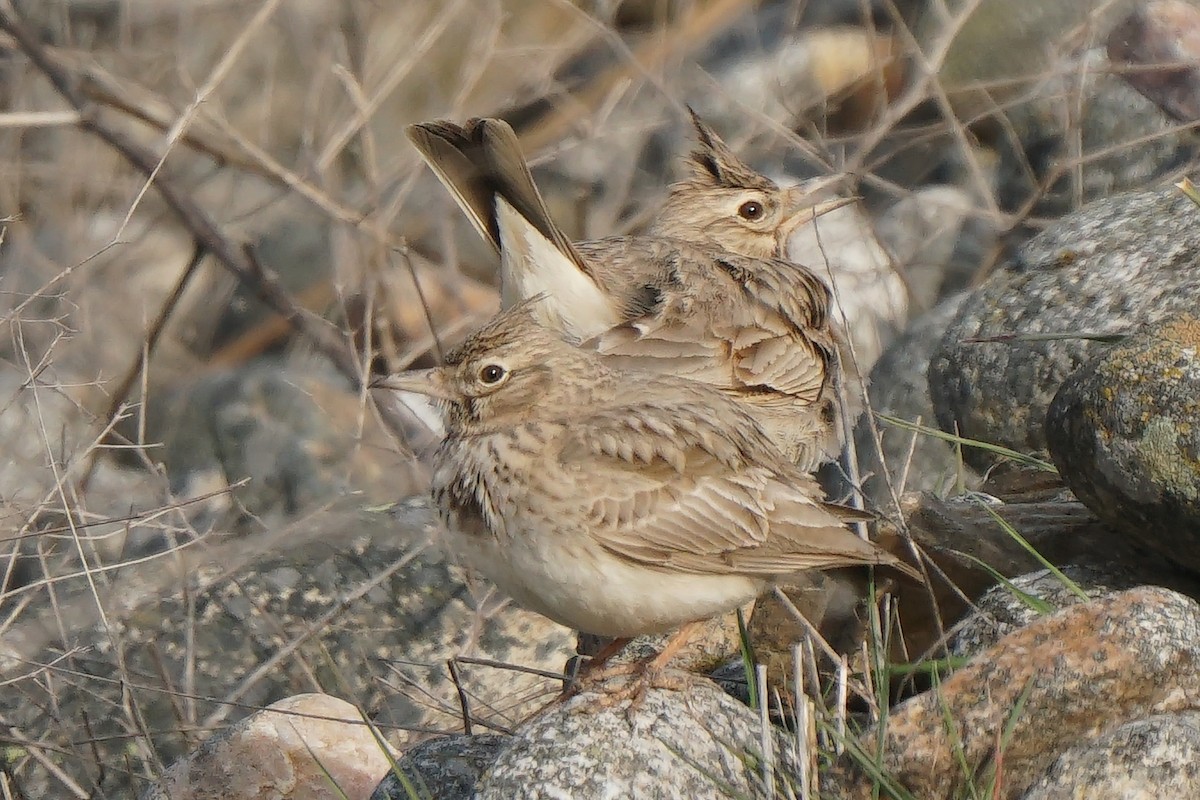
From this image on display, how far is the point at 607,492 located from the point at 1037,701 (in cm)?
121

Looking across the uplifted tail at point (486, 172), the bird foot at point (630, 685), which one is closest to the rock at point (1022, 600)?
the bird foot at point (630, 685)

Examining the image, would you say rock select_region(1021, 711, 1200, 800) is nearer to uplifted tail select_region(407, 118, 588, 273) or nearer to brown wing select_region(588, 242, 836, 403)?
brown wing select_region(588, 242, 836, 403)

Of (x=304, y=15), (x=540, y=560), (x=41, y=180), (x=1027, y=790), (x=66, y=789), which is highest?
(x=304, y=15)

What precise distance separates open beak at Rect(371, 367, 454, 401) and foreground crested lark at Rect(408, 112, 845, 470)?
2.17 ft

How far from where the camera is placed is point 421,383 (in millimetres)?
4848

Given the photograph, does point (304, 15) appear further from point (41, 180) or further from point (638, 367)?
point (638, 367)

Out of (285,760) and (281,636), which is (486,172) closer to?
(281,636)

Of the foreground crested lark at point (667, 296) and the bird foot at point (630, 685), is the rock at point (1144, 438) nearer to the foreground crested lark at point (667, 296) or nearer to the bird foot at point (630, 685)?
the bird foot at point (630, 685)

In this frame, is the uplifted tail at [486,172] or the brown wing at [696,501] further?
the uplifted tail at [486,172]

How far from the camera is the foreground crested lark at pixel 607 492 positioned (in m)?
4.43

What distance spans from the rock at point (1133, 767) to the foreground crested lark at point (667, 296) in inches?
89.8

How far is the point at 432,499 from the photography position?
473cm

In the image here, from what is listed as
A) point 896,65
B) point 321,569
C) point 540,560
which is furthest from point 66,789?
point 896,65

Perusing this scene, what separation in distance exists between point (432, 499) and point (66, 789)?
7.00 feet
